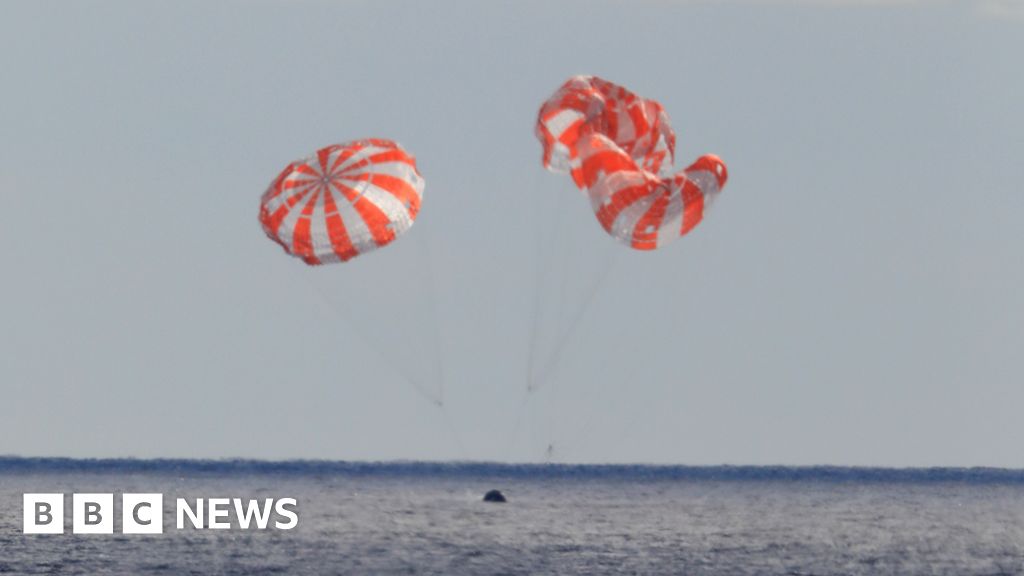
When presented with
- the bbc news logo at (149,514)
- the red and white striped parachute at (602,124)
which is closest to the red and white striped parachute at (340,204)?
the red and white striped parachute at (602,124)

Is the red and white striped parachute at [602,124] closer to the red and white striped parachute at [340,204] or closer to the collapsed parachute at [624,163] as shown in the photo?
the collapsed parachute at [624,163]

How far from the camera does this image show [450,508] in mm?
129250

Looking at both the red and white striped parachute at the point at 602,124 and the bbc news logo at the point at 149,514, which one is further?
the bbc news logo at the point at 149,514

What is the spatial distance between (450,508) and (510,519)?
1641 cm

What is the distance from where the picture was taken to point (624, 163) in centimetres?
5334

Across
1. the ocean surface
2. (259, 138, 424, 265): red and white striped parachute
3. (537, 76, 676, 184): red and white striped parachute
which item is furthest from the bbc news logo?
(537, 76, 676, 184): red and white striped parachute

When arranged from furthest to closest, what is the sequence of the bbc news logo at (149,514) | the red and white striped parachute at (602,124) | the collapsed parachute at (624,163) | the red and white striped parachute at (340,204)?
the bbc news logo at (149,514), the red and white striped parachute at (340,204), the red and white striped parachute at (602,124), the collapsed parachute at (624,163)

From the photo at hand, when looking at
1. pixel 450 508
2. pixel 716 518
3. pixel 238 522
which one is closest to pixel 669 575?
pixel 238 522

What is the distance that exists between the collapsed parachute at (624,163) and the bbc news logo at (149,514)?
43.8 meters

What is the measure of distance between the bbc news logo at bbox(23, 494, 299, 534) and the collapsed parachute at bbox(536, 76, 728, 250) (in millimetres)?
43764

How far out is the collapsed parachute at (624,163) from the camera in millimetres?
52812

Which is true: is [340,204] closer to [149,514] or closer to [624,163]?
[624,163]

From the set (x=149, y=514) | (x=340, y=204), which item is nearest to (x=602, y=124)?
(x=340, y=204)

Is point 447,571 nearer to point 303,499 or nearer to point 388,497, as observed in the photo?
point 303,499
